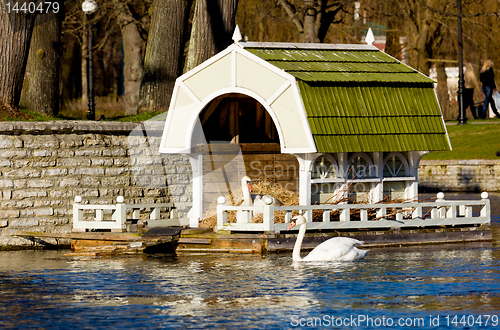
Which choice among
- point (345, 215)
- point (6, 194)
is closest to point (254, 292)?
point (345, 215)

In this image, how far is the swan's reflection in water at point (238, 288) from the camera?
11.0 m

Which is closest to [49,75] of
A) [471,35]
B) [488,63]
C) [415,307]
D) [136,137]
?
[136,137]

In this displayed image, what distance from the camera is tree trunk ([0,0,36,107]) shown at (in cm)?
1948

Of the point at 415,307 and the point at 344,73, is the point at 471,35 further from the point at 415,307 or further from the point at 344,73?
the point at 415,307

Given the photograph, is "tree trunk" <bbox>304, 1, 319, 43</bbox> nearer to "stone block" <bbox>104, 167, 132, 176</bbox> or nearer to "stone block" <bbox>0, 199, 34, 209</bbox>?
"stone block" <bbox>104, 167, 132, 176</bbox>

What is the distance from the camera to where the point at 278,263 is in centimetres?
1477

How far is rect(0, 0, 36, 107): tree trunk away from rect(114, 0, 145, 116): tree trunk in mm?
9490

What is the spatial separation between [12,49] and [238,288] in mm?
9827

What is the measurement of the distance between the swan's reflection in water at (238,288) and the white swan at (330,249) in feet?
0.54

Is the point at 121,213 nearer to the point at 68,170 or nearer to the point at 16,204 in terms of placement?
the point at 68,170

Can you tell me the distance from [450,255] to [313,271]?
317 centimetres

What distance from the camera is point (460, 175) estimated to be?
1251 inches

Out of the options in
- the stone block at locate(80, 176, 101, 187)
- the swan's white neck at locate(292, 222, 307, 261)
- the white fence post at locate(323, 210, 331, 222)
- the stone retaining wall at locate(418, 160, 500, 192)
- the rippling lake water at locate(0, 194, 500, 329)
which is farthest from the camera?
the stone retaining wall at locate(418, 160, 500, 192)

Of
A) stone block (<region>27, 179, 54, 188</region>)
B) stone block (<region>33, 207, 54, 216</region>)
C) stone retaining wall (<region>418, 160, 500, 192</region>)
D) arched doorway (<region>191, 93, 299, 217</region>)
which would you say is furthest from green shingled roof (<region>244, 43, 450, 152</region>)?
stone retaining wall (<region>418, 160, 500, 192</region>)
